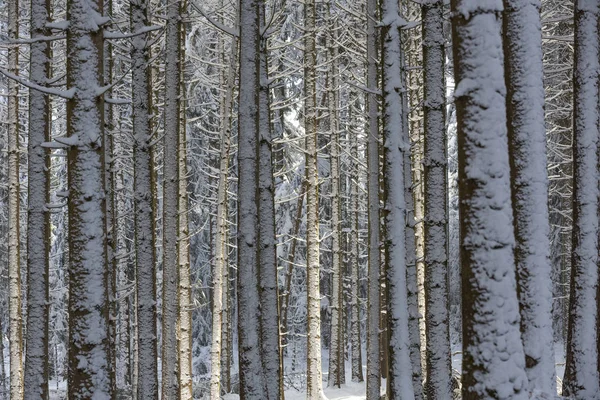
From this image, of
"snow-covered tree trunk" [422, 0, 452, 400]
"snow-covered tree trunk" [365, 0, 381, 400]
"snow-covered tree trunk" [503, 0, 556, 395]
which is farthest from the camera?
"snow-covered tree trunk" [365, 0, 381, 400]

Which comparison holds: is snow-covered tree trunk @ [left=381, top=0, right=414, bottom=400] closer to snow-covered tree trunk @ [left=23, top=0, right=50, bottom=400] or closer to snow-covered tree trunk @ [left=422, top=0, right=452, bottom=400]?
snow-covered tree trunk @ [left=422, top=0, right=452, bottom=400]

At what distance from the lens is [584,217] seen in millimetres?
8391

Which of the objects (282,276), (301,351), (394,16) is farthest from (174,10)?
(301,351)

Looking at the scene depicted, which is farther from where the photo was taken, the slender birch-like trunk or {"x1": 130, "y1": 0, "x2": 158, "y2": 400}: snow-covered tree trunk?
{"x1": 130, "y1": 0, "x2": 158, "y2": 400}: snow-covered tree trunk

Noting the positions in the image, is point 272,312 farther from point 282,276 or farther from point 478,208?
point 282,276

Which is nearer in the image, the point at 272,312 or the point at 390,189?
the point at 272,312

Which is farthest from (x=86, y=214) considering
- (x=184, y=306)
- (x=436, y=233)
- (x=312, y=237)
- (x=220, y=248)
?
(x=312, y=237)

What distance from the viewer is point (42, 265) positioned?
8.31 metres

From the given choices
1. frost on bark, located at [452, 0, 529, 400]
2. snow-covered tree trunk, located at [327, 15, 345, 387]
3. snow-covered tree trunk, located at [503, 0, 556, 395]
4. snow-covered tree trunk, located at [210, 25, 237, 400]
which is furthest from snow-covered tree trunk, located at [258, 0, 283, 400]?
snow-covered tree trunk, located at [327, 15, 345, 387]

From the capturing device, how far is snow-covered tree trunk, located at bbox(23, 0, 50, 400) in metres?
8.16

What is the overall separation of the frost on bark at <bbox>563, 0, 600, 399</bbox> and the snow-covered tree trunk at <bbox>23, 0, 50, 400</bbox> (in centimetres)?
683

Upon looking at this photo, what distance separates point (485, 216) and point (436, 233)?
3.48m

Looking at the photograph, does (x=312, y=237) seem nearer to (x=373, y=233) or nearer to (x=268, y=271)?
(x=373, y=233)

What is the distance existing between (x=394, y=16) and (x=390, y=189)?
7.29 ft
